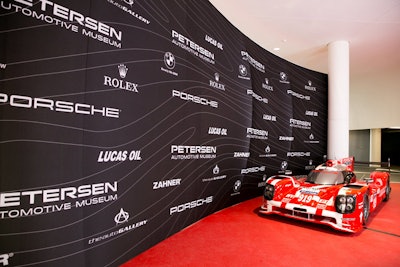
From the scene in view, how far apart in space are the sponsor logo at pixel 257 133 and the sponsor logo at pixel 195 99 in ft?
4.10

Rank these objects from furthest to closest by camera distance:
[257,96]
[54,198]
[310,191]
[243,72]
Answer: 1. [257,96]
2. [243,72]
3. [310,191]
4. [54,198]

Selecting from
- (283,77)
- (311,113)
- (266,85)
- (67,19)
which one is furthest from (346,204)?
(311,113)

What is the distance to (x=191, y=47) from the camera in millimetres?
3299

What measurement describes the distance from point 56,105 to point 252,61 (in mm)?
Answer: 4152

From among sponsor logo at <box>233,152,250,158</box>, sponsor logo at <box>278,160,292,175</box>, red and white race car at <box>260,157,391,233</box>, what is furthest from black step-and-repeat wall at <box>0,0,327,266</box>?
sponsor logo at <box>278,160,292,175</box>

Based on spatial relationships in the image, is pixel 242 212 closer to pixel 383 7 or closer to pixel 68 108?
pixel 68 108

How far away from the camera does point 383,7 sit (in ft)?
15.6

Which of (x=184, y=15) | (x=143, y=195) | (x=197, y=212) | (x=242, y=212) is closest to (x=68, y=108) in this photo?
(x=143, y=195)

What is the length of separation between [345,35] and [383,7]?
50.3 inches

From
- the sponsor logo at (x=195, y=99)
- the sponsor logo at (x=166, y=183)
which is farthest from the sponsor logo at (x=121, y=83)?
the sponsor logo at (x=166, y=183)

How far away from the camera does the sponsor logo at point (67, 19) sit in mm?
1563

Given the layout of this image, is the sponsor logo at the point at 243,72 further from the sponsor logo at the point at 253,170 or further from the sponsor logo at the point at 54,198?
the sponsor logo at the point at 54,198

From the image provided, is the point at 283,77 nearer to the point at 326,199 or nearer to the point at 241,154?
the point at 241,154

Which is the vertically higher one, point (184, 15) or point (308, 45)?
point (308, 45)
